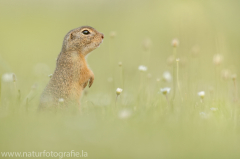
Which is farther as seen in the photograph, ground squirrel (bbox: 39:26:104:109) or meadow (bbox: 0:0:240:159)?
ground squirrel (bbox: 39:26:104:109)

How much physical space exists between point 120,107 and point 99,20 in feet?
46.2

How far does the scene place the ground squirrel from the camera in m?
5.86

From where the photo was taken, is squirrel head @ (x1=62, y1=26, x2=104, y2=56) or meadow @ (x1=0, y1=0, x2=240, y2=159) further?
squirrel head @ (x1=62, y1=26, x2=104, y2=56)

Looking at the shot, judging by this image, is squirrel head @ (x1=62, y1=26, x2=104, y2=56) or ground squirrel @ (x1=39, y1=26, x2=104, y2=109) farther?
squirrel head @ (x1=62, y1=26, x2=104, y2=56)

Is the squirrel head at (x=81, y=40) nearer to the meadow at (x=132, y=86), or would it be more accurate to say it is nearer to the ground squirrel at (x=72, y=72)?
the ground squirrel at (x=72, y=72)

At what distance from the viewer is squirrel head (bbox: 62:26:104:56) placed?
644cm

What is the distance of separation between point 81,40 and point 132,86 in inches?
86.2

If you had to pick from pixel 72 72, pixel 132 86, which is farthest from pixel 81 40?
pixel 132 86

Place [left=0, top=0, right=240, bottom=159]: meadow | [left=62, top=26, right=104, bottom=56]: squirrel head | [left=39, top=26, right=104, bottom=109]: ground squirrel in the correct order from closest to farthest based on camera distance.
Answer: [left=0, top=0, right=240, bottom=159]: meadow < [left=39, top=26, right=104, bottom=109]: ground squirrel < [left=62, top=26, right=104, bottom=56]: squirrel head

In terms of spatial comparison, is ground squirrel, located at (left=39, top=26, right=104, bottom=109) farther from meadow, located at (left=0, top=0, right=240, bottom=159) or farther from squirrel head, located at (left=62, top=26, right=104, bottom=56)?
meadow, located at (left=0, top=0, right=240, bottom=159)

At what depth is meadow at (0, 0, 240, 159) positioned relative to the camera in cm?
362

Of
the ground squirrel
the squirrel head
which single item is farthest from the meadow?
the squirrel head

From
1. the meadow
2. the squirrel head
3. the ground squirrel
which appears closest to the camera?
→ the meadow

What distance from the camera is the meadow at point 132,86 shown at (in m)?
3.62
